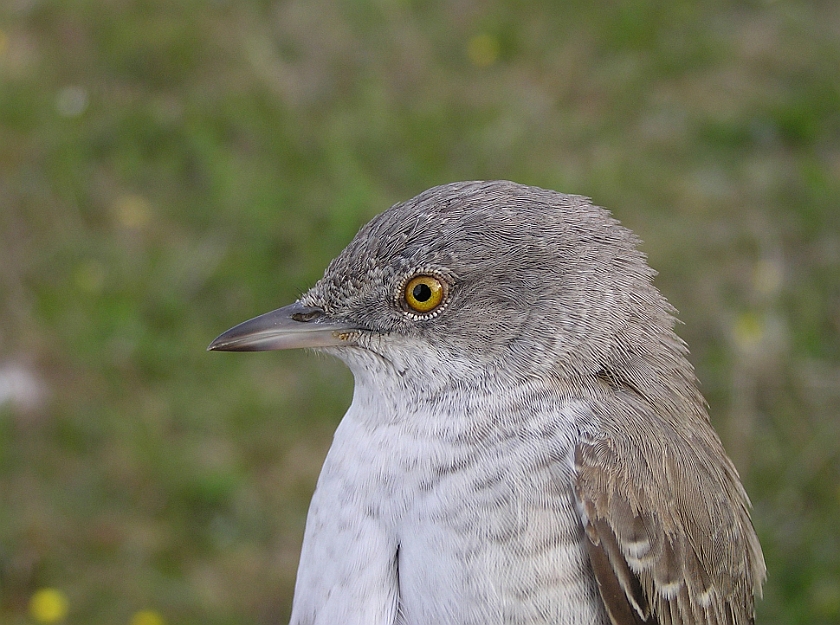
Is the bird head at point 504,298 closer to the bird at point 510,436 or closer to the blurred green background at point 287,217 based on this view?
the bird at point 510,436

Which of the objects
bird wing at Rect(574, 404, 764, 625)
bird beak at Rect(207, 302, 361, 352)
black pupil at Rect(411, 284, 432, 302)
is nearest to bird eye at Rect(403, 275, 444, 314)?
black pupil at Rect(411, 284, 432, 302)

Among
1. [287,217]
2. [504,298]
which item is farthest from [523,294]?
[287,217]

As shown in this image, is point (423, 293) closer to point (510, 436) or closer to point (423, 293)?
point (423, 293)

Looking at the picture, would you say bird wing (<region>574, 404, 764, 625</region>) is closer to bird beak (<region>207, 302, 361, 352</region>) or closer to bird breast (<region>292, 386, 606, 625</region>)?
bird breast (<region>292, 386, 606, 625</region>)

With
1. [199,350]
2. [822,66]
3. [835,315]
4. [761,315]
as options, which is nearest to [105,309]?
[199,350]

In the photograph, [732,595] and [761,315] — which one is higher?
[761,315]

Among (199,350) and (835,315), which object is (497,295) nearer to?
(199,350)

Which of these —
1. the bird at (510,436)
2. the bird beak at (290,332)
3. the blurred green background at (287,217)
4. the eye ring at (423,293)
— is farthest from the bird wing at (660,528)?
the blurred green background at (287,217)
